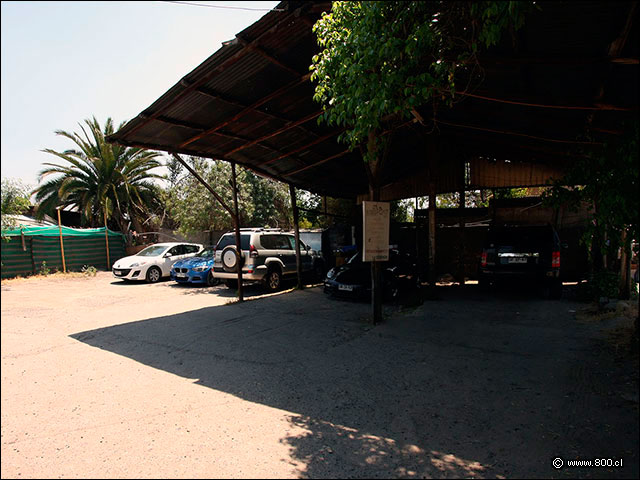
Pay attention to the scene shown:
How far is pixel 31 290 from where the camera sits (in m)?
12.5

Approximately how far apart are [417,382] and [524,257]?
6.03m

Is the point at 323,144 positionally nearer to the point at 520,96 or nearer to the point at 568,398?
the point at 520,96

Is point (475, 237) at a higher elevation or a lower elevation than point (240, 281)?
higher

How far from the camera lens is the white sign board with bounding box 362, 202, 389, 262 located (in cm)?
701

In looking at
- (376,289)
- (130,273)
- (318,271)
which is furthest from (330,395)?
(130,273)

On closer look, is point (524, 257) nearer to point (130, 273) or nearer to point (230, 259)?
point (230, 259)

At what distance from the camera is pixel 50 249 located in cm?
1675

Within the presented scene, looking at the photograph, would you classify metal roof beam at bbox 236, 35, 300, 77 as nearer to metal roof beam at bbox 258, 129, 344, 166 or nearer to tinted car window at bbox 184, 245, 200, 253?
metal roof beam at bbox 258, 129, 344, 166

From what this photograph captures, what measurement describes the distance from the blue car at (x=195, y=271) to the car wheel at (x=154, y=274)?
1.62 meters

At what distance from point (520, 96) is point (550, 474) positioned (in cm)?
584

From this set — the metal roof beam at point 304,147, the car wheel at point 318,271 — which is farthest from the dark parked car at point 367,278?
the metal roof beam at point 304,147

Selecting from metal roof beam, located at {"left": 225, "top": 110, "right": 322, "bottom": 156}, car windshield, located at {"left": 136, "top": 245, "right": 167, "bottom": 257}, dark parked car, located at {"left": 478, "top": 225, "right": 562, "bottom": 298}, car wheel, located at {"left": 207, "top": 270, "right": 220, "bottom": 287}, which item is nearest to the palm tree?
car windshield, located at {"left": 136, "top": 245, "right": 167, "bottom": 257}

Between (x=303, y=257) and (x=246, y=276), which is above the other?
(x=303, y=257)

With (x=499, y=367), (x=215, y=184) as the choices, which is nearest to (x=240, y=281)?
(x=499, y=367)
